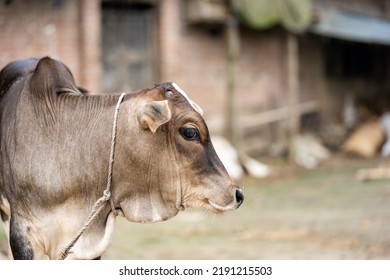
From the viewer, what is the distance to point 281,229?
7.70 metres

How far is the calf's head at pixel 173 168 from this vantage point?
2844mm

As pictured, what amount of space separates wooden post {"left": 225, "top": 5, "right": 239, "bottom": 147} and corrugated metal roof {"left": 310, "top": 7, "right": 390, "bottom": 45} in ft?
7.76

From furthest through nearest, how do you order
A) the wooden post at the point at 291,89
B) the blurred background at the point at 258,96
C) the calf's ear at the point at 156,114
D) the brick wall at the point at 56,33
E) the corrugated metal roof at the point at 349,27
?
the corrugated metal roof at the point at 349,27 < the wooden post at the point at 291,89 < the brick wall at the point at 56,33 < the blurred background at the point at 258,96 < the calf's ear at the point at 156,114

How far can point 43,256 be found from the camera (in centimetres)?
308

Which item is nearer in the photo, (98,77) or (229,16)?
(98,77)

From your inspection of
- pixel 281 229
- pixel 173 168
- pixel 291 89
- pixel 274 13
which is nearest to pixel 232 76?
pixel 274 13

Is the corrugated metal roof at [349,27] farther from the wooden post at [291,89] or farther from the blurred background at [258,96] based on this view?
the wooden post at [291,89]

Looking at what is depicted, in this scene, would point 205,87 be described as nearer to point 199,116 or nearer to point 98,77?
point 98,77

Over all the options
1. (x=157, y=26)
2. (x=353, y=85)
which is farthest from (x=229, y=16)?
(x=353, y=85)

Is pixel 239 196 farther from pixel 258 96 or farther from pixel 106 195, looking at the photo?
pixel 258 96

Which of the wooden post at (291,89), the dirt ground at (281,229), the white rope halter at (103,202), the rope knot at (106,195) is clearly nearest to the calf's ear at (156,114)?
the white rope halter at (103,202)

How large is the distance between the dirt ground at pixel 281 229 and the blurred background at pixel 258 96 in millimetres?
17
